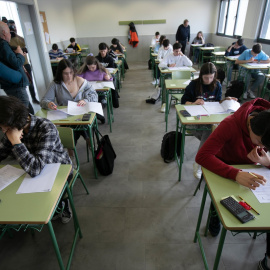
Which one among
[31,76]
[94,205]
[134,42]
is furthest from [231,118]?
[134,42]

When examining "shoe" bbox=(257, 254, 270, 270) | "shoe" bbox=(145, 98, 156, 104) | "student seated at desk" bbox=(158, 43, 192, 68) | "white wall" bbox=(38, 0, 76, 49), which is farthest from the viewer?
"white wall" bbox=(38, 0, 76, 49)

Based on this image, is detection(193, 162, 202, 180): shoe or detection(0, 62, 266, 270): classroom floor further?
detection(193, 162, 202, 180): shoe

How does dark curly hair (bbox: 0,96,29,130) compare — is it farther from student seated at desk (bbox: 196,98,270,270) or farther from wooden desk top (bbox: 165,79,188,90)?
wooden desk top (bbox: 165,79,188,90)

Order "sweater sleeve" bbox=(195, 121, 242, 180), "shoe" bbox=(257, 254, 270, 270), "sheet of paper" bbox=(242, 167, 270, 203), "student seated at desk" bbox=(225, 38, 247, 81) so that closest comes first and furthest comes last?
"sheet of paper" bbox=(242, 167, 270, 203), "sweater sleeve" bbox=(195, 121, 242, 180), "shoe" bbox=(257, 254, 270, 270), "student seated at desk" bbox=(225, 38, 247, 81)

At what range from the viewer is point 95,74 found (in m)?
3.69

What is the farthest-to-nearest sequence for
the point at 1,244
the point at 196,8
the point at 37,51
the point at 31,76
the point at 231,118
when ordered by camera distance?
the point at 196,8 < the point at 37,51 < the point at 31,76 < the point at 1,244 < the point at 231,118

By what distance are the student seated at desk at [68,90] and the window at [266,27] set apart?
5.22m

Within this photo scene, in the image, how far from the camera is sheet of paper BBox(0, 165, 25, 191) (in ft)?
4.08

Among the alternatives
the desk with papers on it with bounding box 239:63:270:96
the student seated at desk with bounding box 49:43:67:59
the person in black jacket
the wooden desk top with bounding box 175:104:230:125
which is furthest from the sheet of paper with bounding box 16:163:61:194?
the person in black jacket

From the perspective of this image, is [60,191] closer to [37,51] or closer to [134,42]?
[37,51]

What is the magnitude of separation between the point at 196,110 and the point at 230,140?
0.91 meters

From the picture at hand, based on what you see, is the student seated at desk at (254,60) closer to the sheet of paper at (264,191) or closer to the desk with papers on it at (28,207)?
the sheet of paper at (264,191)

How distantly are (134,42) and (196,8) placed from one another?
3.10 m

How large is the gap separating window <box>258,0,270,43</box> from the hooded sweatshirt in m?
5.39
